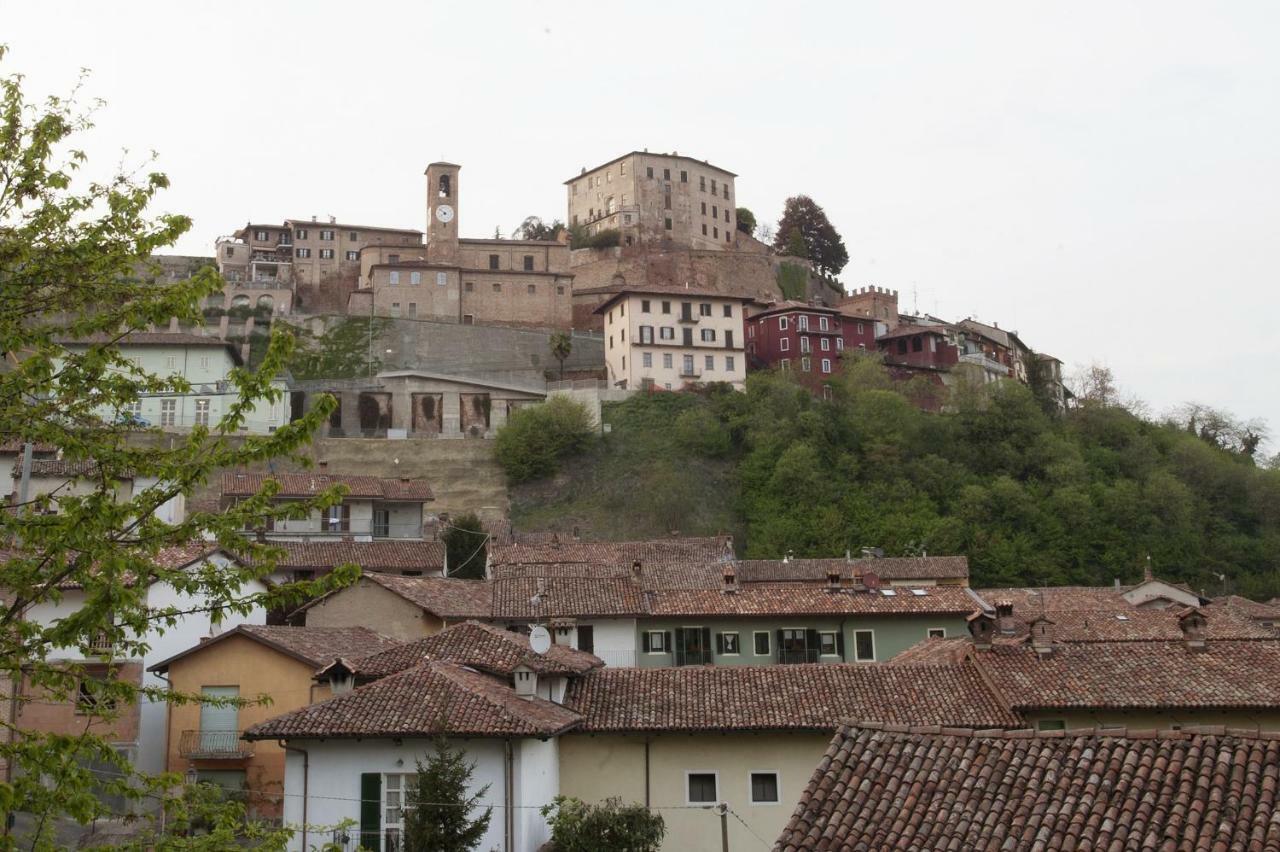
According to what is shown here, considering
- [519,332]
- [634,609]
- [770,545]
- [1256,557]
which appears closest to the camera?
[634,609]

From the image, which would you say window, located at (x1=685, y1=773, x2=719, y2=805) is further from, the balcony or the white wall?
the balcony

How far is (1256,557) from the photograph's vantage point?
71375mm

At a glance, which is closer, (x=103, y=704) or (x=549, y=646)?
(x=103, y=704)

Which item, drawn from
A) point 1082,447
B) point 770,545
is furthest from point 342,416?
point 1082,447

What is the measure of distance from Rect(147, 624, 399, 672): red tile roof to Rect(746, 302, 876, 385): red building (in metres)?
58.2

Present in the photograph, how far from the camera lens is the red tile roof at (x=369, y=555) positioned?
47.2 meters

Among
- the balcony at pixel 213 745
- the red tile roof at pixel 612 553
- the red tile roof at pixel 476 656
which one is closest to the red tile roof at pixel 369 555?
the red tile roof at pixel 612 553

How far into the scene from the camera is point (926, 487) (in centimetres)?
7175

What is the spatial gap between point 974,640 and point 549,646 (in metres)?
8.77

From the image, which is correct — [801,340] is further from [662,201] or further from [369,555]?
[369,555]

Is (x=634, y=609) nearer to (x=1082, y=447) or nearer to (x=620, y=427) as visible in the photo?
(x=620, y=427)

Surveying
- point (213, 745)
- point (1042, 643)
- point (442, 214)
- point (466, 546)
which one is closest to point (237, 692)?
point (213, 745)

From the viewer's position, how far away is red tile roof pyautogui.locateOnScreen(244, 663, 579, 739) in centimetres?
2034

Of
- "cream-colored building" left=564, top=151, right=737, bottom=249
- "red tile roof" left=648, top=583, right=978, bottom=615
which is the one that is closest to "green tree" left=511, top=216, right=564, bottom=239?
"cream-colored building" left=564, top=151, right=737, bottom=249
